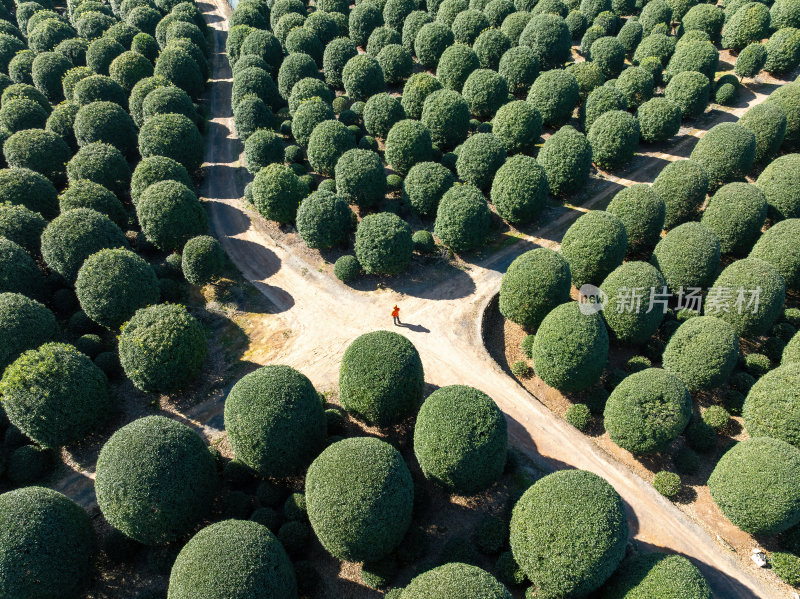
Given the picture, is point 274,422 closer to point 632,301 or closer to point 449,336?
point 449,336

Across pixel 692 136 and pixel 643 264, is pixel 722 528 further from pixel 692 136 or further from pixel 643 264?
pixel 692 136

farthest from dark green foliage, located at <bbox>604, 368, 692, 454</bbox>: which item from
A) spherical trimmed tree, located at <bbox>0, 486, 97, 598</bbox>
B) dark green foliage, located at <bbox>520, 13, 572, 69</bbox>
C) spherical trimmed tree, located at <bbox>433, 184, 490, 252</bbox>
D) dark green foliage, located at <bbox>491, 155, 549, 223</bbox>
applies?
dark green foliage, located at <bbox>520, 13, 572, 69</bbox>

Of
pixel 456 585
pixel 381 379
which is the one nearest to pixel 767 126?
pixel 381 379

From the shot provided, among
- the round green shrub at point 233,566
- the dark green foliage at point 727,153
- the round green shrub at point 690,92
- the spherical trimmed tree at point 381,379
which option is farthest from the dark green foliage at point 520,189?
the round green shrub at point 233,566

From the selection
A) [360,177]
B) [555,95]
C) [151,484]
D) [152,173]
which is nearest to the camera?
[151,484]

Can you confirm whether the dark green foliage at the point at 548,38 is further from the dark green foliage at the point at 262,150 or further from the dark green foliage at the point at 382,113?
the dark green foliage at the point at 262,150

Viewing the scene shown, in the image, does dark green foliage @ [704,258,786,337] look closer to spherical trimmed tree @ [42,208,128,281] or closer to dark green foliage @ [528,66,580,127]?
dark green foliage @ [528,66,580,127]
